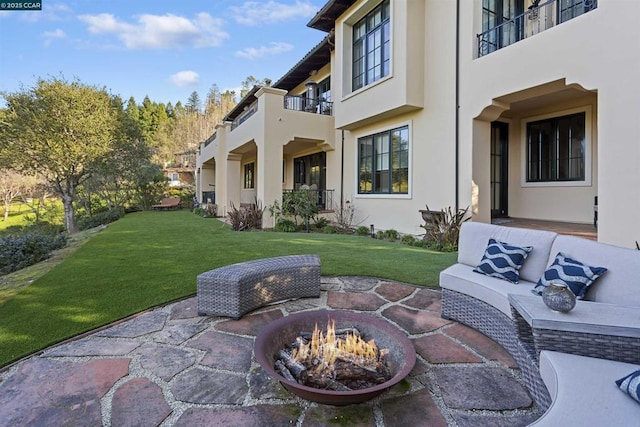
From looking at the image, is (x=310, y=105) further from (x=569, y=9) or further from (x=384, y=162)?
(x=569, y=9)

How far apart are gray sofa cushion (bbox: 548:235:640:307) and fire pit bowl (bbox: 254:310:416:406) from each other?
1.50 metres

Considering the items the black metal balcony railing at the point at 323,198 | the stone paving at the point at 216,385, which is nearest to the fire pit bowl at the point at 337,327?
the stone paving at the point at 216,385

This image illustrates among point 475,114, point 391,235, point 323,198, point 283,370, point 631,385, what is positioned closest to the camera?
point 631,385

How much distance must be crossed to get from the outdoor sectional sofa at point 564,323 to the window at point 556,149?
20.5 feet

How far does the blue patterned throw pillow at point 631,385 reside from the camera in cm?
153

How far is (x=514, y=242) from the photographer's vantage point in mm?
3467

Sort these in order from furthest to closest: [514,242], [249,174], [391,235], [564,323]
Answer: [249,174], [391,235], [514,242], [564,323]

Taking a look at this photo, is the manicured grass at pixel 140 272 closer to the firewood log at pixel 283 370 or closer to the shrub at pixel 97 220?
the firewood log at pixel 283 370

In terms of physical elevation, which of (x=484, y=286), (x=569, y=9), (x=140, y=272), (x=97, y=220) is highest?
(x=569, y=9)

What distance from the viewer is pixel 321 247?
24.8 ft

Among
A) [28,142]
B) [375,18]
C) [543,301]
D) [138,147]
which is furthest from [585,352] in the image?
[138,147]

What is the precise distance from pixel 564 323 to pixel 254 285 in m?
2.87

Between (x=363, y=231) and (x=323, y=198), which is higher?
(x=323, y=198)

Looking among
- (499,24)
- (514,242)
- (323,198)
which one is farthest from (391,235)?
(499,24)
